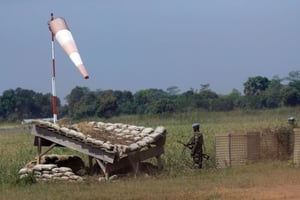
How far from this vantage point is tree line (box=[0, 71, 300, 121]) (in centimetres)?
6938

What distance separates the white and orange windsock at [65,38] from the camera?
20922 mm

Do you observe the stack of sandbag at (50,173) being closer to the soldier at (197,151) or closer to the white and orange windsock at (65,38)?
the white and orange windsock at (65,38)

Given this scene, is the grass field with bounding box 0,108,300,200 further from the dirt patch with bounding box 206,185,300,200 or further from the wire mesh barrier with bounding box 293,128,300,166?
the wire mesh barrier with bounding box 293,128,300,166

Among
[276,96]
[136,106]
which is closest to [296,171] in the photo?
[276,96]

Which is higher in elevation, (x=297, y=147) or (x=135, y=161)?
(x=297, y=147)

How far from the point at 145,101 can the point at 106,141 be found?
68872 millimetres

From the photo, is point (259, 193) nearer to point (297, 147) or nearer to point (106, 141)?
point (106, 141)

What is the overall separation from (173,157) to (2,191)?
28.7ft

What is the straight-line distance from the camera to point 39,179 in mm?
19891

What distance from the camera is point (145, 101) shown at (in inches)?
3541

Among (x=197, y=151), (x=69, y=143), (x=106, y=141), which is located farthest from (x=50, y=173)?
(x=197, y=151)

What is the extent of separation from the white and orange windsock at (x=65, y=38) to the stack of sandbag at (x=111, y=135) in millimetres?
2141

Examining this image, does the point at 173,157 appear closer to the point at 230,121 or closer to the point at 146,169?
the point at 146,169

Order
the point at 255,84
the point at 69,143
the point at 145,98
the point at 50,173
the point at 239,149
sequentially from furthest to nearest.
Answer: the point at 145,98, the point at 255,84, the point at 239,149, the point at 69,143, the point at 50,173
